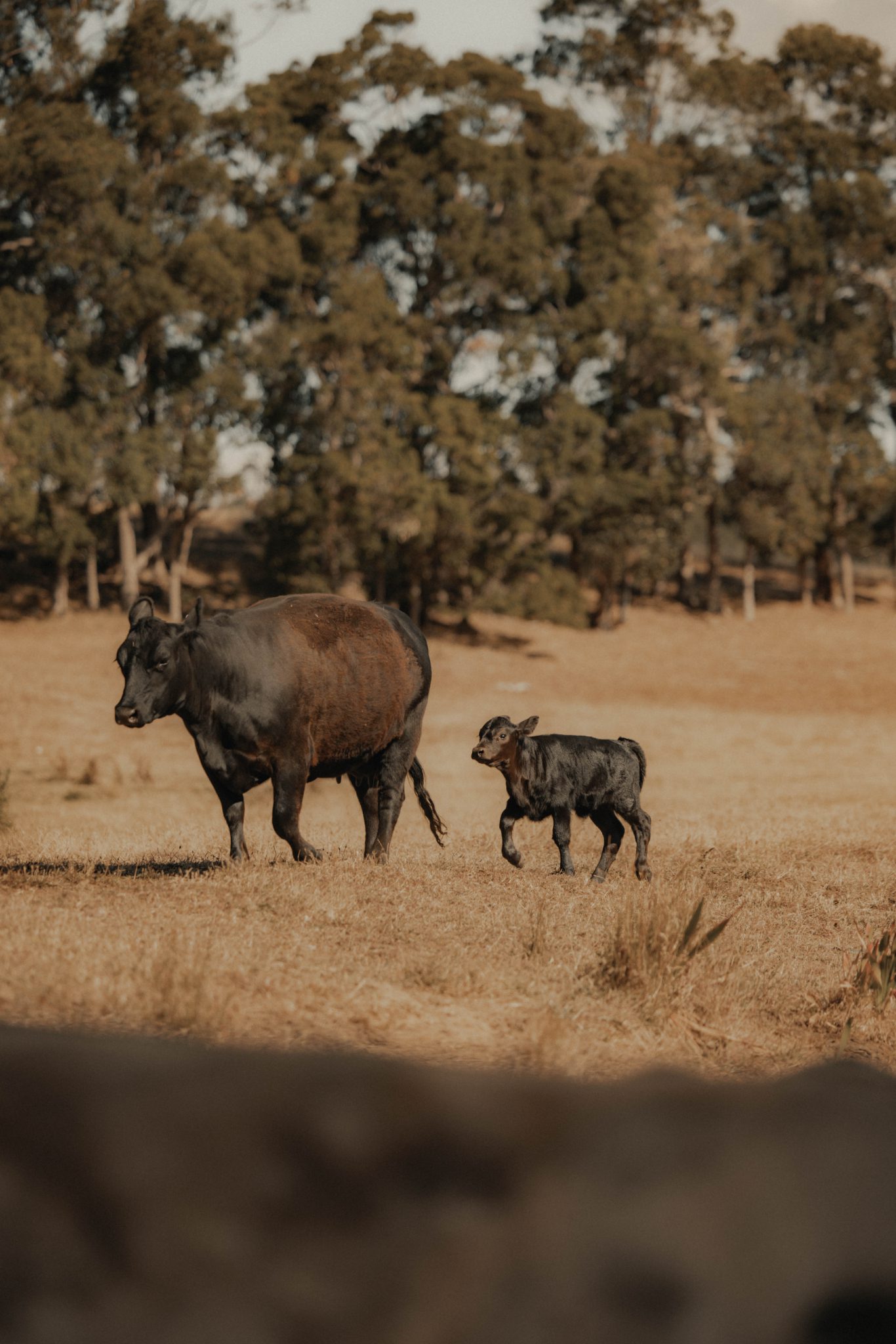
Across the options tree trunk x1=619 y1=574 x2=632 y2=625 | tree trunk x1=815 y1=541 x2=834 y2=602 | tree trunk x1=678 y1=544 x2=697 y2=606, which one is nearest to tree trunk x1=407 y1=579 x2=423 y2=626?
tree trunk x1=619 y1=574 x2=632 y2=625

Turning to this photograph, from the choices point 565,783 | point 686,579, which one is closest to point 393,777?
point 565,783

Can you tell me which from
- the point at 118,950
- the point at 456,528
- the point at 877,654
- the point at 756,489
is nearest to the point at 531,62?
the point at 756,489

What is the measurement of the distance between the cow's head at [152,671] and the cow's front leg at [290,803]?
3.09 ft

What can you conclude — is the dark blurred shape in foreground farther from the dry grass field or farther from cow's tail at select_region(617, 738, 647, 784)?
cow's tail at select_region(617, 738, 647, 784)

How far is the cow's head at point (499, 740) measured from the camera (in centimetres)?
1006

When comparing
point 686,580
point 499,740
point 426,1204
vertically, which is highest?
point 686,580

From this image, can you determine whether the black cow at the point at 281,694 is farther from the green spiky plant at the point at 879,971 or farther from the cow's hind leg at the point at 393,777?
the green spiky plant at the point at 879,971

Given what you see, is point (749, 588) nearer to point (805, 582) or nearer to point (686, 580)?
point (686, 580)

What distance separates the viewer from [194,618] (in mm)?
9523

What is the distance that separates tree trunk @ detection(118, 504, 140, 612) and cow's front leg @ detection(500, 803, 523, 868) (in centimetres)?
2936

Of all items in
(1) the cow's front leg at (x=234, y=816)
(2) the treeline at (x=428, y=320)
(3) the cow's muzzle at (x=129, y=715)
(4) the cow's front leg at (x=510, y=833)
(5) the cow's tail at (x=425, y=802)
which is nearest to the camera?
(3) the cow's muzzle at (x=129, y=715)

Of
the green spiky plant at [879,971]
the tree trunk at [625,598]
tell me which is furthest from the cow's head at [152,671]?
the tree trunk at [625,598]

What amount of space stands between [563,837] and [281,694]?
2537mm

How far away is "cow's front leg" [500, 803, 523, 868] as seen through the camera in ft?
33.9
